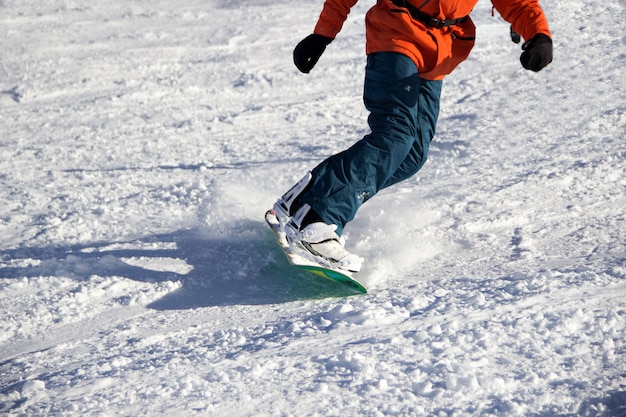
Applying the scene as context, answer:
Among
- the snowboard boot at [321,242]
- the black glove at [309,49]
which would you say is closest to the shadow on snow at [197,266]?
the snowboard boot at [321,242]

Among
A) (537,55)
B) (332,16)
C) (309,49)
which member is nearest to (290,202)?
(309,49)

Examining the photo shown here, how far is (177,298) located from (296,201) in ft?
2.19

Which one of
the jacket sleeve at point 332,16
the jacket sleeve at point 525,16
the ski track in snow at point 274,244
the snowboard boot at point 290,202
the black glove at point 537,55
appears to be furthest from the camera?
the jacket sleeve at point 332,16

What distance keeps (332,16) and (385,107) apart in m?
0.55

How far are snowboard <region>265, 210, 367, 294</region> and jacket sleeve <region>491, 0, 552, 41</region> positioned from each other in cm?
122

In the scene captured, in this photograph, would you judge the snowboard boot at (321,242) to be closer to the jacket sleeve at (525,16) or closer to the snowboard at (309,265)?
the snowboard at (309,265)

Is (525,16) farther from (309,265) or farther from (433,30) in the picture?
(309,265)

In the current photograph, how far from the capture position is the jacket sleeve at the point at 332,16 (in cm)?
309

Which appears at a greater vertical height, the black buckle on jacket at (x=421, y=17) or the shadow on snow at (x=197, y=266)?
the black buckle on jacket at (x=421, y=17)

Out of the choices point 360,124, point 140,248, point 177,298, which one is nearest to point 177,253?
point 140,248

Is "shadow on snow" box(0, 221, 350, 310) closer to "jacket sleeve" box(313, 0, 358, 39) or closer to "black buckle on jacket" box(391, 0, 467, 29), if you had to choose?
"jacket sleeve" box(313, 0, 358, 39)

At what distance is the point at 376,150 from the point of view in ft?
9.26

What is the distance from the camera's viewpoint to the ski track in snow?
2.15 m

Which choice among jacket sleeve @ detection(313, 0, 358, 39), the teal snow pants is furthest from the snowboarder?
jacket sleeve @ detection(313, 0, 358, 39)
